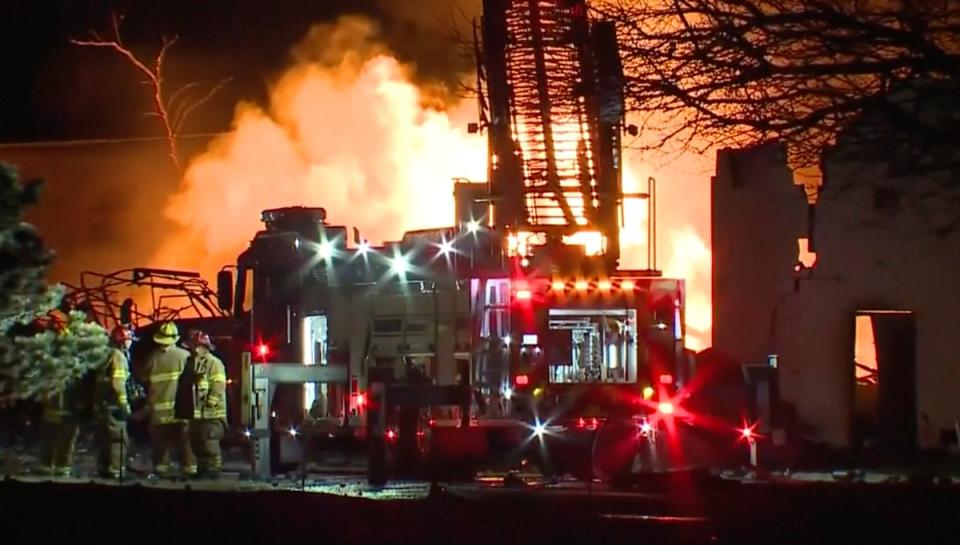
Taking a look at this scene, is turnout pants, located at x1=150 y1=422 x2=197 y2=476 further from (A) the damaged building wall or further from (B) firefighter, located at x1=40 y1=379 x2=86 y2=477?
(A) the damaged building wall

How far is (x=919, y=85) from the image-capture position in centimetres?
903

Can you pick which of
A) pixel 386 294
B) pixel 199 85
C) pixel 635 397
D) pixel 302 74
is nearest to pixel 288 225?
pixel 386 294

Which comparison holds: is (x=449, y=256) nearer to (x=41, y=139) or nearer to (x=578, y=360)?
(x=578, y=360)

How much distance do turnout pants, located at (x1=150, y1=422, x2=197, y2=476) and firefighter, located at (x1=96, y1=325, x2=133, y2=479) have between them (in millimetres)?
394

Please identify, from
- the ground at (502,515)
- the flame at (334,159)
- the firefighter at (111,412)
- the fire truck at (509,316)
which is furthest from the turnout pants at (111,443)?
the flame at (334,159)

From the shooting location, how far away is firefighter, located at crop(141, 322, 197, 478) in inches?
573

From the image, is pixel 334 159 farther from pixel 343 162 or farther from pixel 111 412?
pixel 111 412

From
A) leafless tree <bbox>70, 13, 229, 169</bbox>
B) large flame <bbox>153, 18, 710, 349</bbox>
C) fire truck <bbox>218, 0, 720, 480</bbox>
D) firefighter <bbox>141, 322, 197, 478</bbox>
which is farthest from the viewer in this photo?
leafless tree <bbox>70, 13, 229, 169</bbox>

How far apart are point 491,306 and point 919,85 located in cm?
600

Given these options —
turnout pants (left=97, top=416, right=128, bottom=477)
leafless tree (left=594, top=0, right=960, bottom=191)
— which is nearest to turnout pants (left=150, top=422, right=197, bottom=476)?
turnout pants (left=97, top=416, right=128, bottom=477)

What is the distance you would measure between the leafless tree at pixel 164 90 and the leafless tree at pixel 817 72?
23.4 meters

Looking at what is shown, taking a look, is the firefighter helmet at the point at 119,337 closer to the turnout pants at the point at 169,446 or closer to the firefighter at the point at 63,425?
the firefighter at the point at 63,425

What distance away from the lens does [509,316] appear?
45.7 ft

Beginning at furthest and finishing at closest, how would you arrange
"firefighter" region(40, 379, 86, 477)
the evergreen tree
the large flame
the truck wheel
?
the large flame → "firefighter" region(40, 379, 86, 477) → the evergreen tree → the truck wheel
